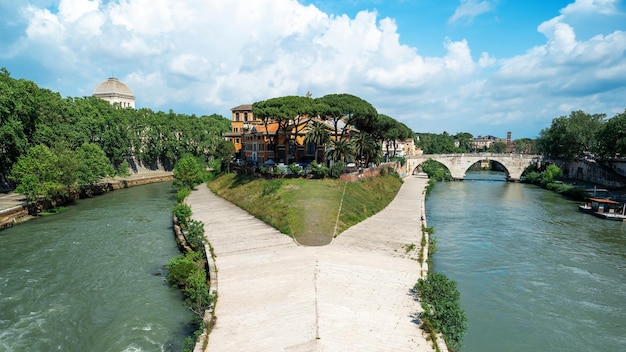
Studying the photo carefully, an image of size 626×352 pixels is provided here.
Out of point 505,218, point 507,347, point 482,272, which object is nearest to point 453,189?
point 505,218

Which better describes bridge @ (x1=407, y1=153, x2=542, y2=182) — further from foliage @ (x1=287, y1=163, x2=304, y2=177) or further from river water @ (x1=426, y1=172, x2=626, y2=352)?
foliage @ (x1=287, y1=163, x2=304, y2=177)

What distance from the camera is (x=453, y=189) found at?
75.5 metres

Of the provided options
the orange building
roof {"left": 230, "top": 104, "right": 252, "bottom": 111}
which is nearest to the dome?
roof {"left": 230, "top": 104, "right": 252, "bottom": 111}

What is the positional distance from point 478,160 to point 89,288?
89.2 meters

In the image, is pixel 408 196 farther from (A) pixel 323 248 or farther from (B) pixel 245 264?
(B) pixel 245 264

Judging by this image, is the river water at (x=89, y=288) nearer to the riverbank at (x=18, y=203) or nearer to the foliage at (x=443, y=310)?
the riverbank at (x=18, y=203)

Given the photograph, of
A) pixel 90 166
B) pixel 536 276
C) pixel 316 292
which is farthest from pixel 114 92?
pixel 536 276

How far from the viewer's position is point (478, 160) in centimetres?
9150

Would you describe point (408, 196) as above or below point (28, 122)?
below

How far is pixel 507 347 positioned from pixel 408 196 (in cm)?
4012

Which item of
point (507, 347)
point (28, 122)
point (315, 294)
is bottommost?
point (507, 347)

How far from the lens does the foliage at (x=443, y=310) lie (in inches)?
589

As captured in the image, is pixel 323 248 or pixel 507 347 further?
pixel 323 248

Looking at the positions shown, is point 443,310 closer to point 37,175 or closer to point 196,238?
point 196,238
